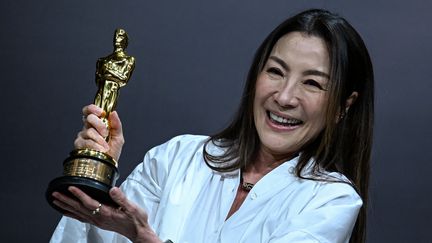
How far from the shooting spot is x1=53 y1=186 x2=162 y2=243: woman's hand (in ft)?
5.04

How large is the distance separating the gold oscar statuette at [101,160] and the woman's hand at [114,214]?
0.04 ft

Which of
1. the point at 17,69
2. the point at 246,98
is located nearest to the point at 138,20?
the point at 17,69

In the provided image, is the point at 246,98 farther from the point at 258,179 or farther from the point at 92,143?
the point at 92,143

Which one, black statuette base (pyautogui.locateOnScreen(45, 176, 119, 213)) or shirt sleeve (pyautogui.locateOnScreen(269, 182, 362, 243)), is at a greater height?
black statuette base (pyautogui.locateOnScreen(45, 176, 119, 213))

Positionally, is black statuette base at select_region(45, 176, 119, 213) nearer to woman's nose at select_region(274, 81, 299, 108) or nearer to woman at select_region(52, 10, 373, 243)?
woman at select_region(52, 10, 373, 243)

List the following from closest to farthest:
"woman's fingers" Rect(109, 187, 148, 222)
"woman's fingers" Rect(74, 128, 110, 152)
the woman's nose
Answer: "woman's fingers" Rect(109, 187, 148, 222)
"woman's fingers" Rect(74, 128, 110, 152)
the woman's nose

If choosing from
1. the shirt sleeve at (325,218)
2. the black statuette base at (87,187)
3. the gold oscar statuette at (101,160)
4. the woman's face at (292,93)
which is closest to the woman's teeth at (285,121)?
the woman's face at (292,93)

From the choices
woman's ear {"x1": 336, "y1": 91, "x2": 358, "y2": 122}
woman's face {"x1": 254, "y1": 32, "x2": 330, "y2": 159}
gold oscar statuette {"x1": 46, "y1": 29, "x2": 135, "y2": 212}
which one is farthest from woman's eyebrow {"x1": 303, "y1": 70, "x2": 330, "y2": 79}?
gold oscar statuette {"x1": 46, "y1": 29, "x2": 135, "y2": 212}

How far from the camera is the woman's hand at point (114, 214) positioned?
154cm

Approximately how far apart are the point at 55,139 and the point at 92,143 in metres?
0.77

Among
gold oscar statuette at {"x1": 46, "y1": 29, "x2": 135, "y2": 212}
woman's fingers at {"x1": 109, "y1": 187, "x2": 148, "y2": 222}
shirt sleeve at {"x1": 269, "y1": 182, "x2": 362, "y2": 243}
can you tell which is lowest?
shirt sleeve at {"x1": 269, "y1": 182, "x2": 362, "y2": 243}

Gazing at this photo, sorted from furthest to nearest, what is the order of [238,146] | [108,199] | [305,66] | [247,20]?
1. [247,20]
2. [238,146]
3. [305,66]
4. [108,199]

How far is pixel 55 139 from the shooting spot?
2.39m

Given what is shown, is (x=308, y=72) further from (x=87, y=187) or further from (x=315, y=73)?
(x=87, y=187)
